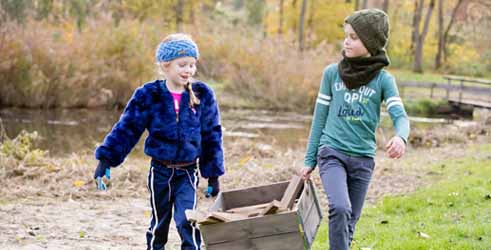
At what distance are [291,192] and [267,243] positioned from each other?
515mm

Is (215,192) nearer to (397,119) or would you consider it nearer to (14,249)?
(397,119)

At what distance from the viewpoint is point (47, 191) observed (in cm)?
984

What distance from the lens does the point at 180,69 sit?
17.6 feet

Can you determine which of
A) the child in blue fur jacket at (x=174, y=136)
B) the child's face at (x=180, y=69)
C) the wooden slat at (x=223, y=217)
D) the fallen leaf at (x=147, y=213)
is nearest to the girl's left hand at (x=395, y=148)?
the wooden slat at (x=223, y=217)

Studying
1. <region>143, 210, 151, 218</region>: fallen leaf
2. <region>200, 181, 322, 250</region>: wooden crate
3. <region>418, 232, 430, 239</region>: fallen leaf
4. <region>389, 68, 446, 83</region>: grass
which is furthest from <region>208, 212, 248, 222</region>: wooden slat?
<region>389, 68, 446, 83</region>: grass

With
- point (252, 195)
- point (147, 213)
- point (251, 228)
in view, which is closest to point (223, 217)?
point (251, 228)

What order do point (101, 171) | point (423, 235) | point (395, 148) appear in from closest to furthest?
point (395, 148), point (101, 171), point (423, 235)

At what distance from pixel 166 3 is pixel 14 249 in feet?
135

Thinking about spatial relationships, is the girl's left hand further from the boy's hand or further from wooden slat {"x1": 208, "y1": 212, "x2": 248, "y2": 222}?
wooden slat {"x1": 208, "y1": 212, "x2": 248, "y2": 222}

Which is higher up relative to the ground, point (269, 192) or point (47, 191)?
point (269, 192)

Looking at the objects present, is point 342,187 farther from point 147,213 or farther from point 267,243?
point 147,213

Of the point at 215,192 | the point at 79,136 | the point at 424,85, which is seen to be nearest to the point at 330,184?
the point at 215,192

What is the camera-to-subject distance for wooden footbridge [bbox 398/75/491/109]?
30172mm

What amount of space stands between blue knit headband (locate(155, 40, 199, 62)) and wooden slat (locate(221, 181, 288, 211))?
3.50 feet
